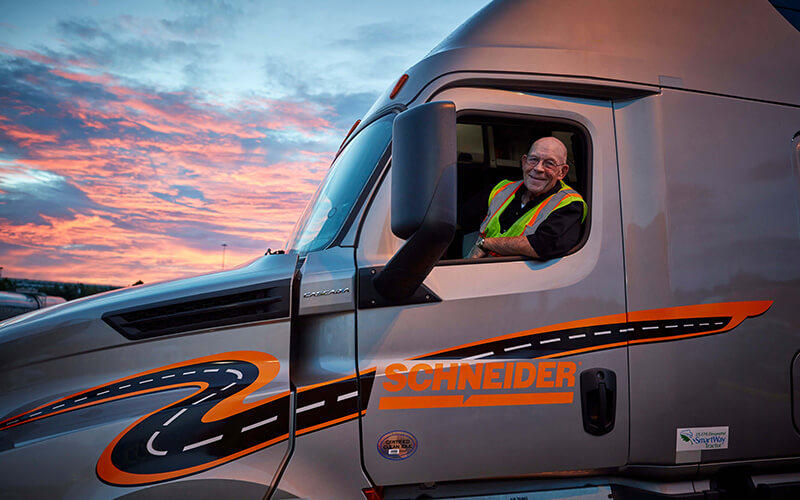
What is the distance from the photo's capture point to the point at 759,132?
9.72 ft

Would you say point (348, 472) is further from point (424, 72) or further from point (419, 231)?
point (424, 72)

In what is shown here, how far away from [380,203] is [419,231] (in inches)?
22.6

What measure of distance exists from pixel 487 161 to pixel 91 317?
2174 millimetres

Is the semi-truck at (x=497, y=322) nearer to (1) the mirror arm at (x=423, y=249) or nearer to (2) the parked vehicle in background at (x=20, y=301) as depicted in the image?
(1) the mirror arm at (x=423, y=249)

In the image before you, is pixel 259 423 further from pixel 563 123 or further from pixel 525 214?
pixel 563 123

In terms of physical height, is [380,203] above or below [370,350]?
above

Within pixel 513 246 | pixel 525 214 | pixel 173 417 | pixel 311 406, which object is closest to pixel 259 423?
pixel 311 406

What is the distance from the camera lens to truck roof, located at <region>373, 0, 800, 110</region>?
9.00 feet

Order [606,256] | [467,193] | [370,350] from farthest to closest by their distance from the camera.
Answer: [467,193] → [606,256] → [370,350]

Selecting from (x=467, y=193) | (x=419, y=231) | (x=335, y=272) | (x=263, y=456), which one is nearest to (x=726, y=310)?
(x=467, y=193)

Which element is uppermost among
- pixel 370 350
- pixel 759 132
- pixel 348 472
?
pixel 759 132

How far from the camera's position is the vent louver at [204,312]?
233 cm

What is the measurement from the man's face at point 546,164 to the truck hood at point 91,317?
1.30 m

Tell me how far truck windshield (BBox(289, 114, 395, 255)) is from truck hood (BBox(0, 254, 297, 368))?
282mm
